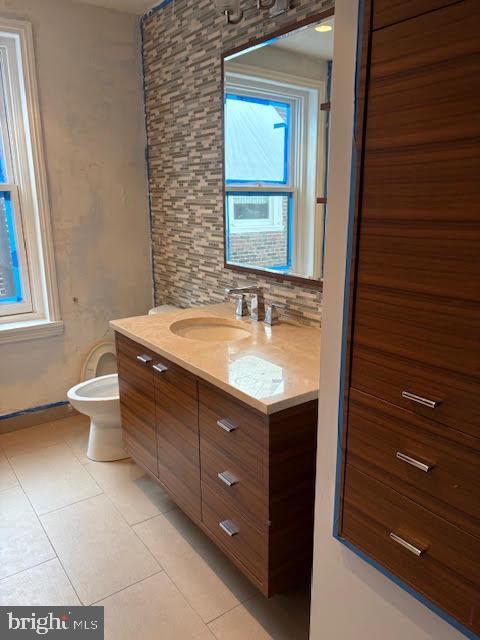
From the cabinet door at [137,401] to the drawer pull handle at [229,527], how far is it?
551mm

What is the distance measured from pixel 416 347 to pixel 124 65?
8.90 feet

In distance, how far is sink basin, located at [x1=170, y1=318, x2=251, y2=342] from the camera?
84.4 inches

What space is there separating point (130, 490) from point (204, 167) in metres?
1.70

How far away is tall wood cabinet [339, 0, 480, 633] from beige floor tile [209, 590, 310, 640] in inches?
31.3

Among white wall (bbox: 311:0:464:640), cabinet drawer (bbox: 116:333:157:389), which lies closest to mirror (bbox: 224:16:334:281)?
cabinet drawer (bbox: 116:333:157:389)

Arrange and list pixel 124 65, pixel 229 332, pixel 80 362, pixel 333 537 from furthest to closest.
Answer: pixel 80 362, pixel 124 65, pixel 229 332, pixel 333 537

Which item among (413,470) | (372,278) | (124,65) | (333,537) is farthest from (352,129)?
(124,65)

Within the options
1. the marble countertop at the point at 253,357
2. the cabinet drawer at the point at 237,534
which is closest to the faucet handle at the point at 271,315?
the marble countertop at the point at 253,357

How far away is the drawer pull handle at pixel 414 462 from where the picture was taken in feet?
2.94

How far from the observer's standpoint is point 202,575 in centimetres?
182

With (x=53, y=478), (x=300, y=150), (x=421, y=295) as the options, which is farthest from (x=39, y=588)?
(x=300, y=150)

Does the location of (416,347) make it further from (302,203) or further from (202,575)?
(202,575)

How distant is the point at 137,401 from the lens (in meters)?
2.16

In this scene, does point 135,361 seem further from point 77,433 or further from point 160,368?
point 77,433
